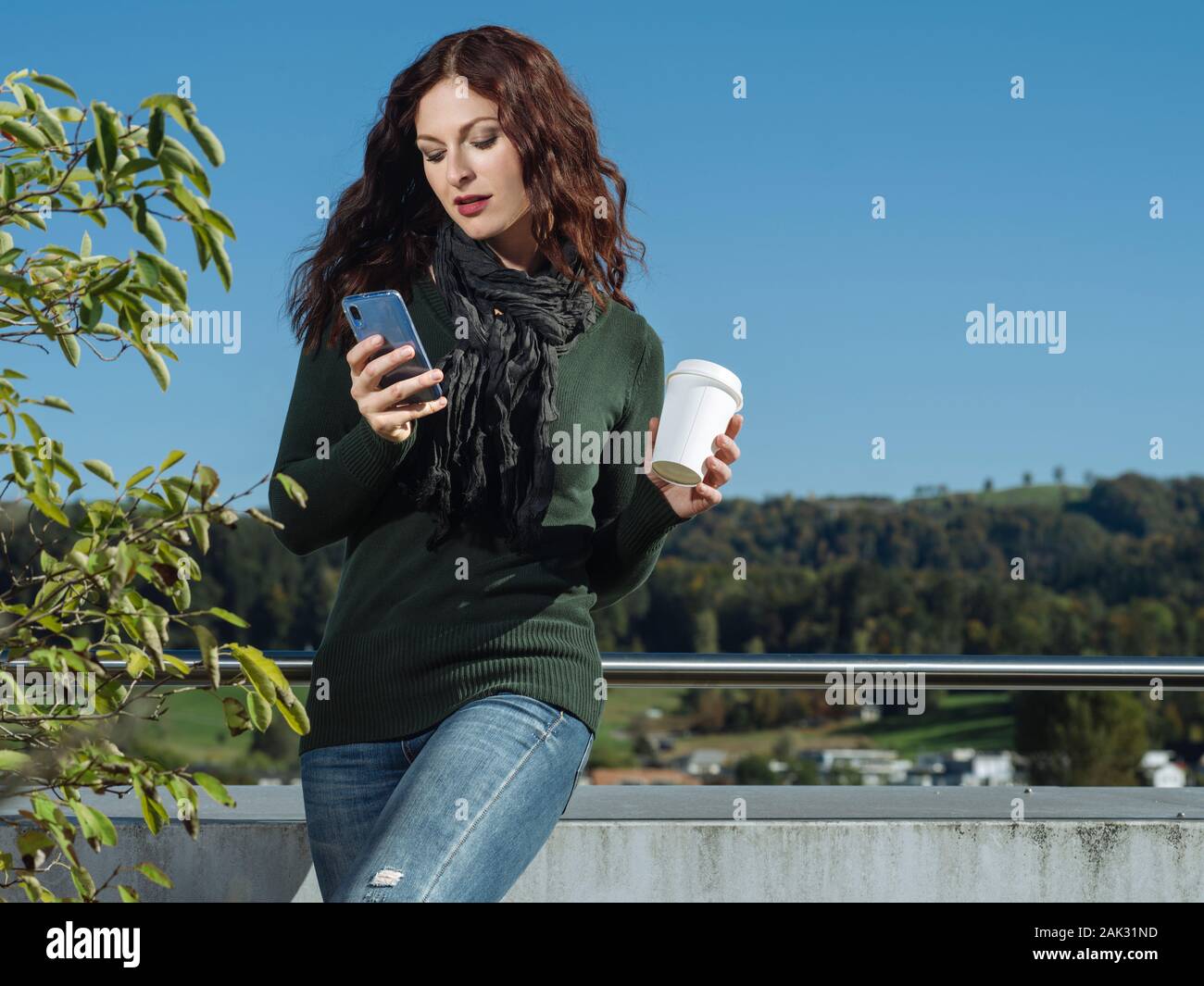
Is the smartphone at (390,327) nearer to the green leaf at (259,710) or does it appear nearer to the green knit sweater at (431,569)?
the green knit sweater at (431,569)

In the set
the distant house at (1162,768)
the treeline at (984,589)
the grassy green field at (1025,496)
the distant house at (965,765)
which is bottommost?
the distant house at (965,765)

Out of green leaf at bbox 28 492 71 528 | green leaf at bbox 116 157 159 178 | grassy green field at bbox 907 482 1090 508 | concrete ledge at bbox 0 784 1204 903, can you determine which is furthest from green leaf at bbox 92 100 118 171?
grassy green field at bbox 907 482 1090 508

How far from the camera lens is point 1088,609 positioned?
255ft

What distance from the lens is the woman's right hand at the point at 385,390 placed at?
1.69 m

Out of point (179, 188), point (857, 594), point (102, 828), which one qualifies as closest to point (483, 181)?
point (179, 188)

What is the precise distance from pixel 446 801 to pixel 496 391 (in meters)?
0.62

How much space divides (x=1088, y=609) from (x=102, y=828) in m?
82.0

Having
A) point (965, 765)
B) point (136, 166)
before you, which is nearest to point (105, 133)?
point (136, 166)

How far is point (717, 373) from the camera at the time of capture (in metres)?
1.86

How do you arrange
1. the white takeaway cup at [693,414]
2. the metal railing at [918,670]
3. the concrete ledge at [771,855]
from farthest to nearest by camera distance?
the metal railing at [918,670] → the concrete ledge at [771,855] → the white takeaway cup at [693,414]

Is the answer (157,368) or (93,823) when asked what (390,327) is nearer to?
(157,368)

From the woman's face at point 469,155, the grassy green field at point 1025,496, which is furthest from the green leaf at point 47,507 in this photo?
the grassy green field at point 1025,496

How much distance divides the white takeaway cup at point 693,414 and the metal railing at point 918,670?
90cm
